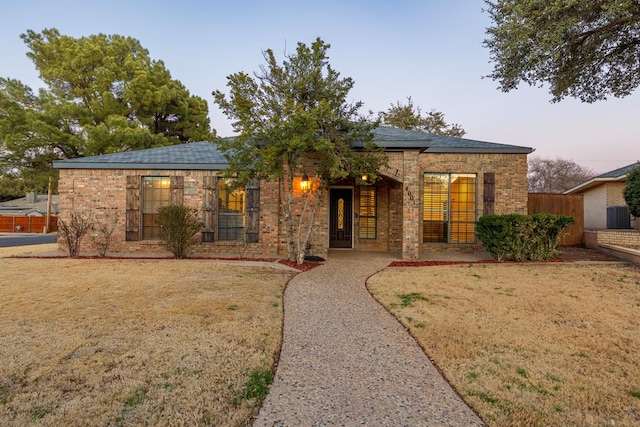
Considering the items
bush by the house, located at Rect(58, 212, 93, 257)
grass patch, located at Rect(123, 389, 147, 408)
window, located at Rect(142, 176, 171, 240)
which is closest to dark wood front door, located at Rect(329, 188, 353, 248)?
window, located at Rect(142, 176, 171, 240)

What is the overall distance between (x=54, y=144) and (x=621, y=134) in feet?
105

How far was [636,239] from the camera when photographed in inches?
318

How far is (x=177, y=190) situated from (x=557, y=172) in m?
36.6

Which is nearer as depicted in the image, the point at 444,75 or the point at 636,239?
the point at 636,239

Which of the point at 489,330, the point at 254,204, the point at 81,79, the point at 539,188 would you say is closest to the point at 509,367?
the point at 489,330

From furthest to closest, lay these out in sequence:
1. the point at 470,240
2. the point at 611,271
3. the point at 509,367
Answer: the point at 470,240 → the point at 611,271 → the point at 509,367

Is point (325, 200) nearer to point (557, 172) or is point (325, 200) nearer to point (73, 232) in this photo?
point (73, 232)

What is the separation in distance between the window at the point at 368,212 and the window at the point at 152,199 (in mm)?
5822

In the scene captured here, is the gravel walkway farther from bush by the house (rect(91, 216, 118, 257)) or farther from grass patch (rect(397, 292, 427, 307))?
bush by the house (rect(91, 216, 118, 257))

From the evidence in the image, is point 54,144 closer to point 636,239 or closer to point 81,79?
point 81,79

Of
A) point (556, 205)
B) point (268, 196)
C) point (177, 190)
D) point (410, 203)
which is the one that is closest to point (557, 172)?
point (556, 205)

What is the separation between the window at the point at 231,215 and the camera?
9305 millimetres

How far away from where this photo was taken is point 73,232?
28.3 feet

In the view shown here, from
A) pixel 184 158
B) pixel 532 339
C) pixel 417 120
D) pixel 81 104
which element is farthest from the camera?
pixel 417 120
